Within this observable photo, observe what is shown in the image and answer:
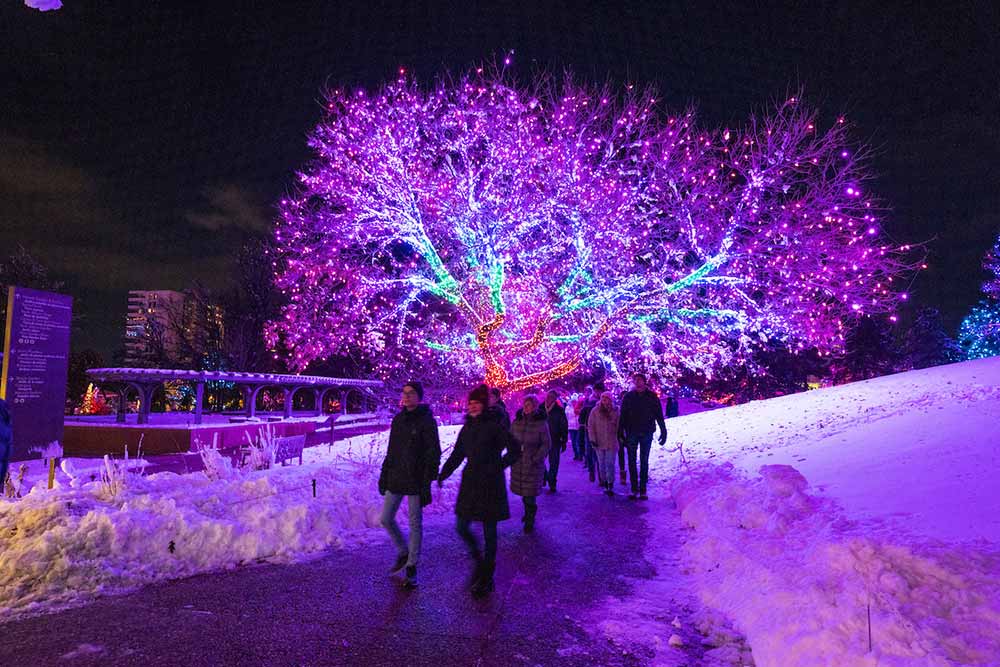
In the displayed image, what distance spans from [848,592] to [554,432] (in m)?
7.52

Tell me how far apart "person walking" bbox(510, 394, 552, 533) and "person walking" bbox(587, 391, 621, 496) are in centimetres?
208

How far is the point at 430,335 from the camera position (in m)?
21.7

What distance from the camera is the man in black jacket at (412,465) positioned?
18.3 feet

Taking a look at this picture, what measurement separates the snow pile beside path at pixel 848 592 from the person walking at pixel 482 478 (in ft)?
6.32

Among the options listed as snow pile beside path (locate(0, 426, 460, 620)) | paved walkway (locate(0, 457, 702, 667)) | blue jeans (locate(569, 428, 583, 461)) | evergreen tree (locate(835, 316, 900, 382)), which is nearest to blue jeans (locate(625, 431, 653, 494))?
paved walkway (locate(0, 457, 702, 667))

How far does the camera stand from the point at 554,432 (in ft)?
37.9

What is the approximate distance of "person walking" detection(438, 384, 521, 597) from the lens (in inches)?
218

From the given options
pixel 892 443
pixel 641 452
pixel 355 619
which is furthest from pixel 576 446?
pixel 355 619

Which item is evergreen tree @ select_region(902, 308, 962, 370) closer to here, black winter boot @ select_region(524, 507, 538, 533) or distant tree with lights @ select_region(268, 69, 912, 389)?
distant tree with lights @ select_region(268, 69, 912, 389)

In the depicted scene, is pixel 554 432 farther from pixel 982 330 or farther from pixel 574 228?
pixel 982 330

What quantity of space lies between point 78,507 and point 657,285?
13853mm

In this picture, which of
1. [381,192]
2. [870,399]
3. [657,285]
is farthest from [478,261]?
[870,399]

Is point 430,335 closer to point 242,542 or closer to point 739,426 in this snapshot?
point 739,426

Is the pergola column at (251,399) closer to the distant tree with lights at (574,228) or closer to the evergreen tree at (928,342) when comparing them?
the distant tree with lights at (574,228)
